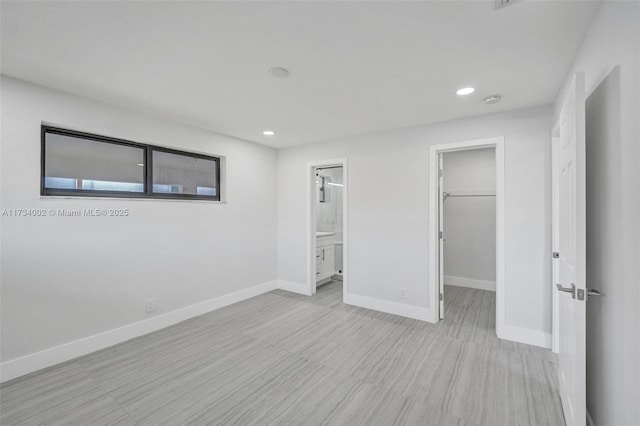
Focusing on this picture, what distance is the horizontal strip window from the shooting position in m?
2.57

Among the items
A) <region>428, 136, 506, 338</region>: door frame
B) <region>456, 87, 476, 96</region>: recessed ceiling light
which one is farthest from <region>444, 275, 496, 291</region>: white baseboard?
<region>456, 87, 476, 96</region>: recessed ceiling light

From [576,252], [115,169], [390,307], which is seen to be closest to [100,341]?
[115,169]

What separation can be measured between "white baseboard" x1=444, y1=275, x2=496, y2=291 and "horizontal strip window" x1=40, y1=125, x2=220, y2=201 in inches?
174

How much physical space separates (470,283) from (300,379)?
12.6 ft

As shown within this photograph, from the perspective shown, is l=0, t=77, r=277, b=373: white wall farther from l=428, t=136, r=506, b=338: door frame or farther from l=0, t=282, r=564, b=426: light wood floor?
l=428, t=136, r=506, b=338: door frame

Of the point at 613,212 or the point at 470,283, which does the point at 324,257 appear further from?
the point at 613,212

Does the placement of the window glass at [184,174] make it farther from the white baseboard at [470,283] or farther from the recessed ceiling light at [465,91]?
the white baseboard at [470,283]

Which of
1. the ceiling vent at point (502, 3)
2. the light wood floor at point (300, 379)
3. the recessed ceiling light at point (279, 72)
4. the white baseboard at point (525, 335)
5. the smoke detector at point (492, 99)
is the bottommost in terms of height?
the light wood floor at point (300, 379)

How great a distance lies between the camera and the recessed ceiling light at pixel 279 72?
2066mm

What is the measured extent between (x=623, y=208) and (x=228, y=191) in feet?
12.8

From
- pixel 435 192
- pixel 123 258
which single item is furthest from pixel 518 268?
pixel 123 258

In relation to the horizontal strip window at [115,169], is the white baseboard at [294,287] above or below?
below

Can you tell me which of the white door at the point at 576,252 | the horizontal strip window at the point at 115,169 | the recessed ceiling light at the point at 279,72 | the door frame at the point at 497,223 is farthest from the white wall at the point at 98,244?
the white door at the point at 576,252

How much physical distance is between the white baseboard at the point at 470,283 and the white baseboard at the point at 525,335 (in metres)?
1.91
